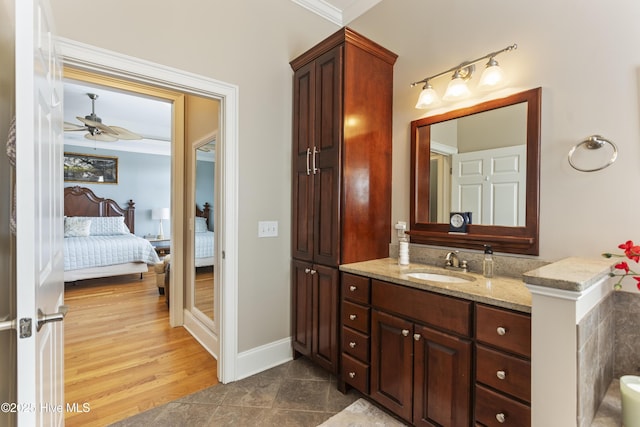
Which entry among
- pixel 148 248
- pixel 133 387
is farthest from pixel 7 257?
pixel 148 248

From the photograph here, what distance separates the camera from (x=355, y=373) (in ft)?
6.17

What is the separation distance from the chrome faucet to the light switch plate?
1.28 m

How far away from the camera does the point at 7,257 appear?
112 cm

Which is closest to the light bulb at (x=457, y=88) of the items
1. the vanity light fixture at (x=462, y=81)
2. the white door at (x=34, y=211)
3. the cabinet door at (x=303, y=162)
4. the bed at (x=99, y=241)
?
the vanity light fixture at (x=462, y=81)

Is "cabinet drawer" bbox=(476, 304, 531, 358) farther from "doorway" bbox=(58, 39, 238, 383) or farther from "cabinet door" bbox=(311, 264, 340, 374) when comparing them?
"doorway" bbox=(58, 39, 238, 383)

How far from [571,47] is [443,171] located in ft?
2.92

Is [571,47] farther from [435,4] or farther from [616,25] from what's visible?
[435,4]

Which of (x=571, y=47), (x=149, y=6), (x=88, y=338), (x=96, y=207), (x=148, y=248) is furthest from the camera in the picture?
(x=96, y=207)

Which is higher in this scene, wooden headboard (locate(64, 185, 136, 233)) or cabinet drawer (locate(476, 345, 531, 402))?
wooden headboard (locate(64, 185, 136, 233))

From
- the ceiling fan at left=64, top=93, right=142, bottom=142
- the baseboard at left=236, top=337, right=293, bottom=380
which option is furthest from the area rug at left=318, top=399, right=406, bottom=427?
the ceiling fan at left=64, top=93, right=142, bottom=142

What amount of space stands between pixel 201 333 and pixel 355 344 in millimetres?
1666

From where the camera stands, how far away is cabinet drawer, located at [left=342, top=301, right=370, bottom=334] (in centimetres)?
182

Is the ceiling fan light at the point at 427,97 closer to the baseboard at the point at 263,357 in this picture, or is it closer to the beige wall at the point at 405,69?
the beige wall at the point at 405,69

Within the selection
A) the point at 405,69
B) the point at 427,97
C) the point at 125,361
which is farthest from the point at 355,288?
the point at 125,361
